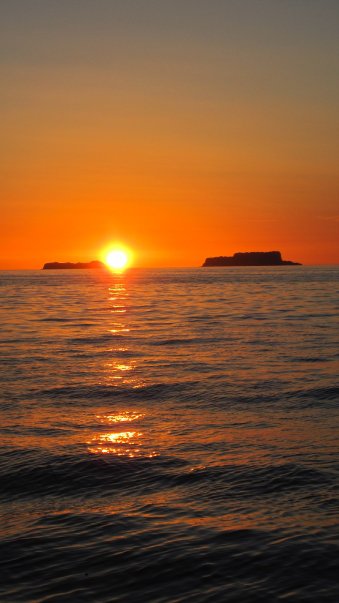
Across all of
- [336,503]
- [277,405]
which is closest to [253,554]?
[336,503]

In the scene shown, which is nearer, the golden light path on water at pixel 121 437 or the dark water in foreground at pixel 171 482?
the dark water in foreground at pixel 171 482

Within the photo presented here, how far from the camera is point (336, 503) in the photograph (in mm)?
9445

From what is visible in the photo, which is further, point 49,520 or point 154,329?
point 154,329

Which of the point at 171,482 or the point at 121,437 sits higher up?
the point at 121,437

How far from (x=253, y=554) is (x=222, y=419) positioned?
6922mm

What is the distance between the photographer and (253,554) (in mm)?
7984

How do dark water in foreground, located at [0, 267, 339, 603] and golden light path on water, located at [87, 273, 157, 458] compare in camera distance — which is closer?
dark water in foreground, located at [0, 267, 339, 603]

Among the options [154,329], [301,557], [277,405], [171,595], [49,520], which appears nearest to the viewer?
[171,595]

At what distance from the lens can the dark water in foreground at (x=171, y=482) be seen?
7441mm

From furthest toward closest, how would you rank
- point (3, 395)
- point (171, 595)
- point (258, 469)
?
1. point (3, 395)
2. point (258, 469)
3. point (171, 595)

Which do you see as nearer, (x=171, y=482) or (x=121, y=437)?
(x=171, y=482)

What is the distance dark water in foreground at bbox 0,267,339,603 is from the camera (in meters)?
7.44

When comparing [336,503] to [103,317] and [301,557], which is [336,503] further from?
[103,317]

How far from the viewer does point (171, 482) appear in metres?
10.6
